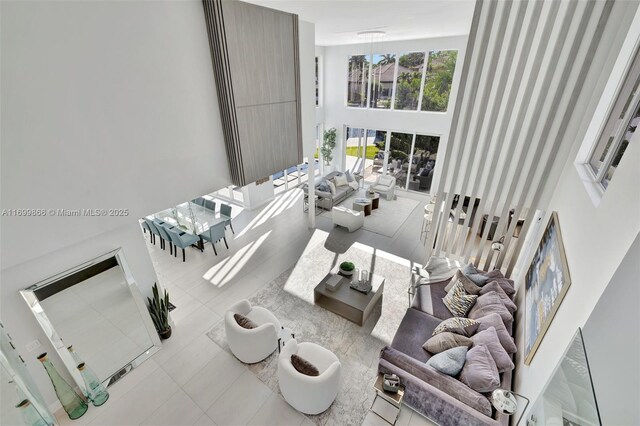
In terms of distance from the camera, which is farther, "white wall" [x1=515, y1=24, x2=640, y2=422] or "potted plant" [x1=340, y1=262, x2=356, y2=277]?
"potted plant" [x1=340, y1=262, x2=356, y2=277]

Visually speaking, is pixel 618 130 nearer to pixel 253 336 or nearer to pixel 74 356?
pixel 253 336

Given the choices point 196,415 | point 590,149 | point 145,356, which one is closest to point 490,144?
point 590,149

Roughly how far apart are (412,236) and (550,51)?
5068mm

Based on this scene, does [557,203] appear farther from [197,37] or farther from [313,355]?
[197,37]

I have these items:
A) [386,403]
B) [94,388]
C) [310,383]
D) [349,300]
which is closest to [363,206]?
[349,300]

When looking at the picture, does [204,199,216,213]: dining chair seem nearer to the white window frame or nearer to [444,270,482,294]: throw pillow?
[444,270,482,294]: throw pillow

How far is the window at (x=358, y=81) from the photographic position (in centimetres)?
1039

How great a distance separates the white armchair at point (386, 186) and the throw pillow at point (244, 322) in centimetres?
716

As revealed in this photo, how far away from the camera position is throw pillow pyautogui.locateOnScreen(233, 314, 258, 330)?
14.1ft

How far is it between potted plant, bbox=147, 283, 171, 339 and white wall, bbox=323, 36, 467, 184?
907 centimetres

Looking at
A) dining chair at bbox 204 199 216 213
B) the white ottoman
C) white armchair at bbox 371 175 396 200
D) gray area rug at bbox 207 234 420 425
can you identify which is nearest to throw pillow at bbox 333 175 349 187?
white armchair at bbox 371 175 396 200

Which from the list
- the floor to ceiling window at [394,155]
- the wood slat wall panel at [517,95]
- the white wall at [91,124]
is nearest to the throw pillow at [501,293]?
the wood slat wall panel at [517,95]

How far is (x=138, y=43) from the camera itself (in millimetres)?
3145

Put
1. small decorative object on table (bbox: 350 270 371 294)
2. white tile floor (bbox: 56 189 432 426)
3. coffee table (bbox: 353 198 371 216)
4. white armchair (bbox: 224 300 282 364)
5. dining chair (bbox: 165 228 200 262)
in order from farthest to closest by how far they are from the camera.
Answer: coffee table (bbox: 353 198 371 216)
dining chair (bbox: 165 228 200 262)
small decorative object on table (bbox: 350 270 371 294)
white armchair (bbox: 224 300 282 364)
white tile floor (bbox: 56 189 432 426)
